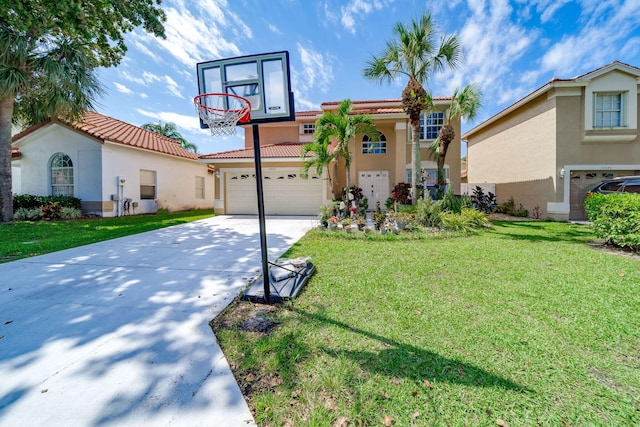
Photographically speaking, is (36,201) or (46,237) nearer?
(46,237)

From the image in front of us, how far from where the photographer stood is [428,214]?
31.9 feet

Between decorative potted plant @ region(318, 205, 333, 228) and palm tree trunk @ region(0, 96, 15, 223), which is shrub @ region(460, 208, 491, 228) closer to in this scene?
decorative potted plant @ region(318, 205, 333, 228)

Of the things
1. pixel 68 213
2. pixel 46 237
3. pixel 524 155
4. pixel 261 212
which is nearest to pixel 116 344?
pixel 261 212

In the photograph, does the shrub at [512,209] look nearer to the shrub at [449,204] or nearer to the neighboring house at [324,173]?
the neighboring house at [324,173]

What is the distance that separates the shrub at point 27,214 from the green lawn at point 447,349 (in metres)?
14.6

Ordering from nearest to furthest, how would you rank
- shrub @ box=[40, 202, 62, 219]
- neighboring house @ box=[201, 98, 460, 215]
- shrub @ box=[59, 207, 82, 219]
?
shrub @ box=[40, 202, 62, 219]
shrub @ box=[59, 207, 82, 219]
neighboring house @ box=[201, 98, 460, 215]

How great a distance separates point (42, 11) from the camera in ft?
32.2

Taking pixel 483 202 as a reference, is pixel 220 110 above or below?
above

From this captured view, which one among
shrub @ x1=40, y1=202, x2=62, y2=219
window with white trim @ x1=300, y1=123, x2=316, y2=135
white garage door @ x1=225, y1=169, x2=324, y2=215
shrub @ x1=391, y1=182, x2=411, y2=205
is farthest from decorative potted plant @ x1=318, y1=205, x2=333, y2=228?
shrub @ x1=40, y1=202, x2=62, y2=219

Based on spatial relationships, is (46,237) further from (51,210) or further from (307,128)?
(307,128)

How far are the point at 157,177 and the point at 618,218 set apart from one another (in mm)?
20156

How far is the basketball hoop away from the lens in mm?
4031

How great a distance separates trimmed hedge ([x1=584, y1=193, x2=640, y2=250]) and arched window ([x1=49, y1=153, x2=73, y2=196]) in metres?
21.3

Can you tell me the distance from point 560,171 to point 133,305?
1638cm
